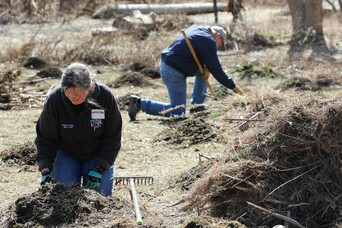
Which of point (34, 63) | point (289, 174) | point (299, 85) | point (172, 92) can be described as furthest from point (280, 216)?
point (34, 63)

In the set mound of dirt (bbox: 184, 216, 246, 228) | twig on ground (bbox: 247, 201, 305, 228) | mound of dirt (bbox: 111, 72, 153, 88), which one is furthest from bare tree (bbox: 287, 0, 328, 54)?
mound of dirt (bbox: 184, 216, 246, 228)

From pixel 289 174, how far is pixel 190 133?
11.0 ft

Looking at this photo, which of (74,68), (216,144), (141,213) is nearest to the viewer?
(74,68)

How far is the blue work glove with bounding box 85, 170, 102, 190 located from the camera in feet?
19.5

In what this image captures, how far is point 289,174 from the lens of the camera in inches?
233

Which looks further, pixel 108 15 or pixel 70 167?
pixel 108 15

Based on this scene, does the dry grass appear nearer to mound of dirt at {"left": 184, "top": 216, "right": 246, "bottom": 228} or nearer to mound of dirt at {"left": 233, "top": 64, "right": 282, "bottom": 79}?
mound of dirt at {"left": 233, "top": 64, "right": 282, "bottom": 79}

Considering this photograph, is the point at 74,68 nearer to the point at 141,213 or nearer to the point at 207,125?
the point at 141,213

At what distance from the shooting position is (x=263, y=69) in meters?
14.3

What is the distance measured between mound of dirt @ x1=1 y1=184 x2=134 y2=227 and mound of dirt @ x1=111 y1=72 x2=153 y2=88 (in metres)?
7.78

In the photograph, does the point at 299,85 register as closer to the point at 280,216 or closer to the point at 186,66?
the point at 186,66

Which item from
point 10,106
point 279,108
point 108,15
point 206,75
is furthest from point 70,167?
point 108,15

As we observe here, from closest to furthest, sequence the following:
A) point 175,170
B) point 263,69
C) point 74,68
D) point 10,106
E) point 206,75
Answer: point 74,68, point 175,170, point 206,75, point 10,106, point 263,69

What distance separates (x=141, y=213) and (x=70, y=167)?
2.33ft
